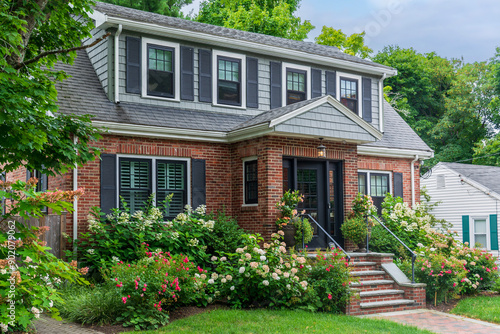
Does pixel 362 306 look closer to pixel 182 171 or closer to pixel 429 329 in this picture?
pixel 429 329

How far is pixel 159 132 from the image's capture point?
11453 mm

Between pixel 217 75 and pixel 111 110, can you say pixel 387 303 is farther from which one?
pixel 111 110

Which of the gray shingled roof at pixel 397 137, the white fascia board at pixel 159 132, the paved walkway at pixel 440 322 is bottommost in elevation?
the paved walkway at pixel 440 322

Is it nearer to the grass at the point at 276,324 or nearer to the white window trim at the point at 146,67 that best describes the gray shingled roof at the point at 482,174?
the white window trim at the point at 146,67

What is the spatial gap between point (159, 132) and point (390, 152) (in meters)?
6.95

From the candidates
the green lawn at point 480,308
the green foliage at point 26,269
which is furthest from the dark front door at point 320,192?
the green foliage at point 26,269

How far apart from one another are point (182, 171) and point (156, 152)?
0.84 meters

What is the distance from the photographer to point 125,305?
812 cm

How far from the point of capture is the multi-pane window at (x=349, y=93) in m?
15.0

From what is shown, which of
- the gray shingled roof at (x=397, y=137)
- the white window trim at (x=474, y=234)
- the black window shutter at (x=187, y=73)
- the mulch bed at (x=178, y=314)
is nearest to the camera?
the mulch bed at (x=178, y=314)

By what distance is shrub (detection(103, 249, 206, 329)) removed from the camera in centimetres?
799

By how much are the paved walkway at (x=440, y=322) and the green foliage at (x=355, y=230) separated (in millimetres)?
2298

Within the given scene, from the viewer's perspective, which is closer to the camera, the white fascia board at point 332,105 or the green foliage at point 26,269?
the green foliage at point 26,269

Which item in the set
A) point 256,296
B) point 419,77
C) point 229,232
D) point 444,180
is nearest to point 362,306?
point 256,296
